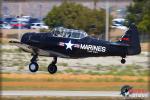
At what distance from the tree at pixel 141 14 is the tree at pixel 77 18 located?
483 centimetres

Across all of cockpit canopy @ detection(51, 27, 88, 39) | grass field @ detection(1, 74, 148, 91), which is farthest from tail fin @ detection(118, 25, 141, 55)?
grass field @ detection(1, 74, 148, 91)

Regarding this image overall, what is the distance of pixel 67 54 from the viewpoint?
32875mm

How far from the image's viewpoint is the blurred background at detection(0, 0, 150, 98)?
3981cm

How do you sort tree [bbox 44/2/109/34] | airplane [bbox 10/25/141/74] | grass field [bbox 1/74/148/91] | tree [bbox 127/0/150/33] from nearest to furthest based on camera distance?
airplane [bbox 10/25/141/74]
grass field [bbox 1/74/148/91]
tree [bbox 44/2/109/34]
tree [bbox 127/0/150/33]

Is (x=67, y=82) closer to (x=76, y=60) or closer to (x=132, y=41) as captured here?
(x=132, y=41)

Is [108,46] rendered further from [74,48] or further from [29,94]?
[29,94]

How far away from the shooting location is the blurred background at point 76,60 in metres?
39.8

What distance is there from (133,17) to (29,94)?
5696 centimetres

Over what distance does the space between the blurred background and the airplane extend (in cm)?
328

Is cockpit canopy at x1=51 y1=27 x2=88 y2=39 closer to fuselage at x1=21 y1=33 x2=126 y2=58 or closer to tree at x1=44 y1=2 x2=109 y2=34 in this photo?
fuselage at x1=21 y1=33 x2=126 y2=58

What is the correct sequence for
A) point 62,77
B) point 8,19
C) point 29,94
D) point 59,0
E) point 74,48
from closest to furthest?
point 29,94 < point 74,48 < point 62,77 < point 8,19 < point 59,0

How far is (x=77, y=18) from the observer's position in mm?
81438

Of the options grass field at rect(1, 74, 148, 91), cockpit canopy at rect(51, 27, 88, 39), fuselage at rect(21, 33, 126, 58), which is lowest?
grass field at rect(1, 74, 148, 91)

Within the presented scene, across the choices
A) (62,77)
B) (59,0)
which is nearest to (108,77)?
(62,77)
